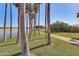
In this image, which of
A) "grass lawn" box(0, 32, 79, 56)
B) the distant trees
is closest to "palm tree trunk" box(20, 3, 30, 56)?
"grass lawn" box(0, 32, 79, 56)

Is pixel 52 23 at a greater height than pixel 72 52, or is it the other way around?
pixel 52 23

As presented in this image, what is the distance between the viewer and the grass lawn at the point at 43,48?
15.9 feet

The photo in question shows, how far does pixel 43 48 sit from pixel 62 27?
30cm

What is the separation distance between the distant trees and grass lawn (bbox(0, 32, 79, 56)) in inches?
4.5

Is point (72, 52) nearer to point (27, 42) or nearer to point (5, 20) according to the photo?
point (27, 42)

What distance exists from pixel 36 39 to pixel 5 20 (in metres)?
0.38

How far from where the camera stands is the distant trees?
16.0ft

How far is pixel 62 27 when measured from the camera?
193 inches

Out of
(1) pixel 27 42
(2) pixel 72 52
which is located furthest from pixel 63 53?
(1) pixel 27 42

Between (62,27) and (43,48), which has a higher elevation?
(62,27)

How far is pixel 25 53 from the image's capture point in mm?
4848

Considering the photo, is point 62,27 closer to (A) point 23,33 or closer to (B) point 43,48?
(B) point 43,48

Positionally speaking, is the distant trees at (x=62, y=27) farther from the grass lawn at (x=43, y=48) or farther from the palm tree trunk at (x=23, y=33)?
the palm tree trunk at (x=23, y=33)

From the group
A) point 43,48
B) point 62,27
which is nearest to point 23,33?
point 43,48
